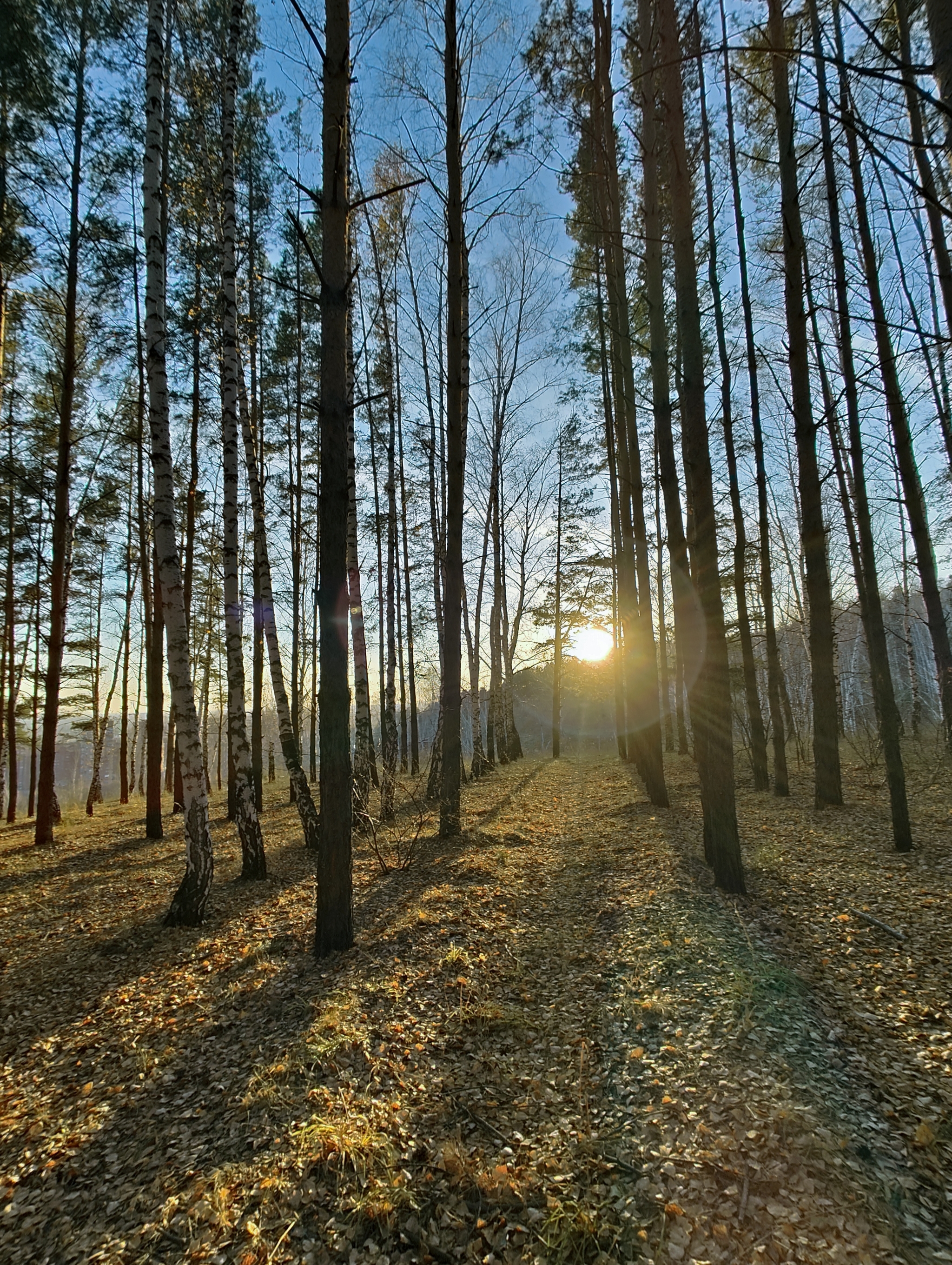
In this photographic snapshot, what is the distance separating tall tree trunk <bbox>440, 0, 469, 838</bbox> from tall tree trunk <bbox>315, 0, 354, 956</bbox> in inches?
168

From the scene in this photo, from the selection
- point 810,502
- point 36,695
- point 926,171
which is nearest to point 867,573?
point 810,502

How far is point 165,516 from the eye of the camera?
19.1 ft

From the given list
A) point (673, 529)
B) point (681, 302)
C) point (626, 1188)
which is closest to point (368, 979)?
point (626, 1188)

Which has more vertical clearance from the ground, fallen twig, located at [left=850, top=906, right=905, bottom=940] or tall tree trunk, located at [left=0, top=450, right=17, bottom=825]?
tall tree trunk, located at [left=0, top=450, right=17, bottom=825]

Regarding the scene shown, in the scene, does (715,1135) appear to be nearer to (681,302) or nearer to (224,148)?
(681,302)

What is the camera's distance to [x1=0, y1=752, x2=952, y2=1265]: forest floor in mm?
2109

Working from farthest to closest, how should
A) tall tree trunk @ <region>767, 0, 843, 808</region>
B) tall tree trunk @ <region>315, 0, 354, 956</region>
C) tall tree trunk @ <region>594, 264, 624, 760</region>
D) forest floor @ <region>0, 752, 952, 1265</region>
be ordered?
tall tree trunk @ <region>594, 264, 624, 760</region>, tall tree trunk @ <region>767, 0, 843, 808</region>, tall tree trunk @ <region>315, 0, 354, 956</region>, forest floor @ <region>0, 752, 952, 1265</region>

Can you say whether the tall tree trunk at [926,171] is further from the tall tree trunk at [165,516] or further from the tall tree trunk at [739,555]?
the tall tree trunk at [165,516]

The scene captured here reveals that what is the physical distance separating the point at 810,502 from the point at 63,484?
540 inches

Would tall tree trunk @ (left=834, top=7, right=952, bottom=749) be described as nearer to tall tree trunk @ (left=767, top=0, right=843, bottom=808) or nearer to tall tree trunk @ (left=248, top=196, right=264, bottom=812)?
tall tree trunk @ (left=767, top=0, right=843, bottom=808)

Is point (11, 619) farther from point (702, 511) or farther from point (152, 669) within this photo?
point (702, 511)

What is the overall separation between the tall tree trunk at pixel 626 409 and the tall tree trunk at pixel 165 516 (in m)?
6.18

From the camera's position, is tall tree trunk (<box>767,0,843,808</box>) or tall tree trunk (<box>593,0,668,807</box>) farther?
tall tree trunk (<box>593,0,668,807</box>)

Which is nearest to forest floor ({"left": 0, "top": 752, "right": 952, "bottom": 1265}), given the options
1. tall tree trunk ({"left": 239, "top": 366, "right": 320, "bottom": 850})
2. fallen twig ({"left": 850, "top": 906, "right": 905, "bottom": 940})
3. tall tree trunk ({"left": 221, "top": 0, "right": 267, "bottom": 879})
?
fallen twig ({"left": 850, "top": 906, "right": 905, "bottom": 940})
